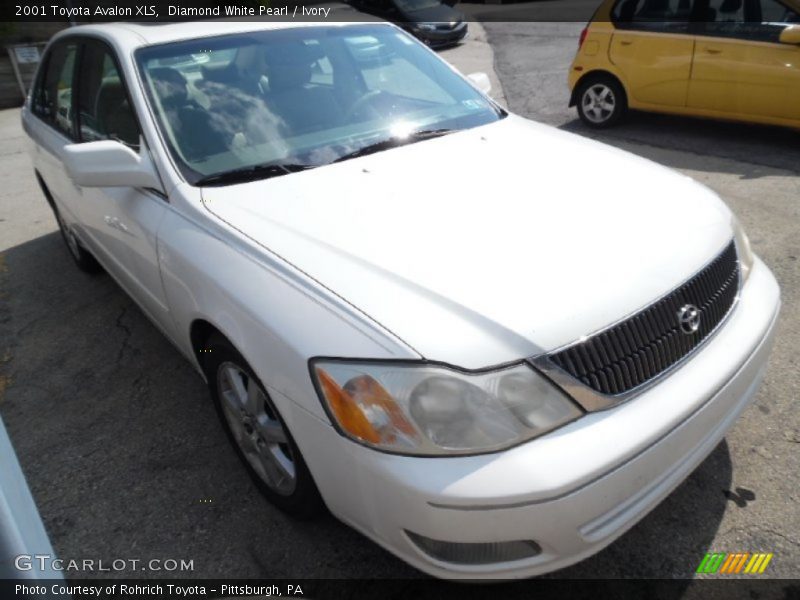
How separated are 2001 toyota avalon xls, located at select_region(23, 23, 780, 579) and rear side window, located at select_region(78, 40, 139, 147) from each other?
26 mm

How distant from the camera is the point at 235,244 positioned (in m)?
2.06

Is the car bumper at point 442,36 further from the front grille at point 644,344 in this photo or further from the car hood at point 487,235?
the front grille at point 644,344

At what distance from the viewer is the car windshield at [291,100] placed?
250 centimetres

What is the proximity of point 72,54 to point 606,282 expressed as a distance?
3358mm

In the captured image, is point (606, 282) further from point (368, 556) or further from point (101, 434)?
point (101, 434)

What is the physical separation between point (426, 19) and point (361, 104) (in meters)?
12.9

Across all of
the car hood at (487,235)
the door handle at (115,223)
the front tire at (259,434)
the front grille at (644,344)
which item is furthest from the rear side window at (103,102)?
the front grille at (644,344)

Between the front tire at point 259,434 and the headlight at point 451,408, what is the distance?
1.38 ft

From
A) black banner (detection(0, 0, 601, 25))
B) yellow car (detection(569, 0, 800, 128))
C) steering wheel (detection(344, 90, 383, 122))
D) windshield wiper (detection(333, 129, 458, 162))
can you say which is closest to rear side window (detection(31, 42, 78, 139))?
steering wheel (detection(344, 90, 383, 122))

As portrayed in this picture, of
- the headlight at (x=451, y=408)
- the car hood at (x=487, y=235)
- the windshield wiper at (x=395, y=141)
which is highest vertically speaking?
the windshield wiper at (x=395, y=141)

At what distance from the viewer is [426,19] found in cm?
1443

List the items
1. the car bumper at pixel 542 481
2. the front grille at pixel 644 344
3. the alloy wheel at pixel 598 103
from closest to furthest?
1. the car bumper at pixel 542 481
2. the front grille at pixel 644 344
3. the alloy wheel at pixel 598 103

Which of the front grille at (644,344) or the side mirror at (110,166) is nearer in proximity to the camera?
the front grille at (644,344)

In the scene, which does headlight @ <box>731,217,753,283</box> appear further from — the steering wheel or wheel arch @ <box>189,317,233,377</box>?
wheel arch @ <box>189,317,233,377</box>
